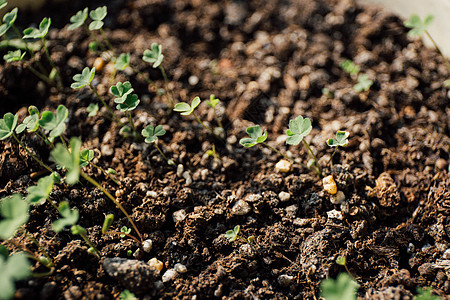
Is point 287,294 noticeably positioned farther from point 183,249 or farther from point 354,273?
point 183,249

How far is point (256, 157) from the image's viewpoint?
1746mm

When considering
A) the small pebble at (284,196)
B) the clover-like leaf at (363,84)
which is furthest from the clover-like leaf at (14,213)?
the clover-like leaf at (363,84)

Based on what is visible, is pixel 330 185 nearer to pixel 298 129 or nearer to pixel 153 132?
pixel 298 129

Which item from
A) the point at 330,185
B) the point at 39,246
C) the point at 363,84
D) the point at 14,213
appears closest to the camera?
the point at 14,213

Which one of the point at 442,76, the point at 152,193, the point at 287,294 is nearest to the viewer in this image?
the point at 287,294

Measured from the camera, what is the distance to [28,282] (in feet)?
4.16

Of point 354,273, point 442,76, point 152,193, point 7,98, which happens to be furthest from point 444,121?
point 7,98

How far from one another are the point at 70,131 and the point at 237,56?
3.36ft

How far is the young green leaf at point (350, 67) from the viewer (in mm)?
2000

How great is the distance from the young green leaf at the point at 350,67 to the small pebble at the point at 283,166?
719 millimetres

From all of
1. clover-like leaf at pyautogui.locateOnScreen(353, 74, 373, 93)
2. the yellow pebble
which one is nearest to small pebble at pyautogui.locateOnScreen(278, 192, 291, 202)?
the yellow pebble

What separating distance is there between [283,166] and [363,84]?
2.26 feet

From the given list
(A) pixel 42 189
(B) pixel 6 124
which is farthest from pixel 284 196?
(B) pixel 6 124

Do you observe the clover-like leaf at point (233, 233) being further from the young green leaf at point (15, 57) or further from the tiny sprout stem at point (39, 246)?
the young green leaf at point (15, 57)
